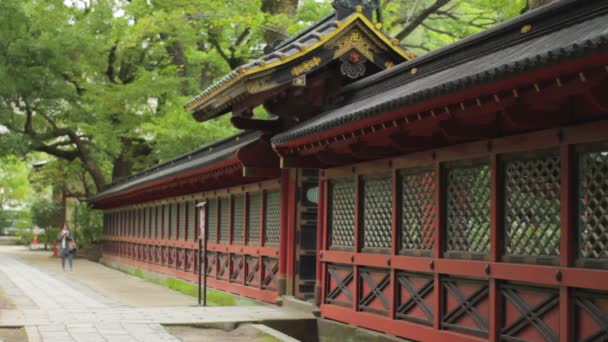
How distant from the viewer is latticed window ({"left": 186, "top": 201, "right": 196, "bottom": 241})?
75.9ft

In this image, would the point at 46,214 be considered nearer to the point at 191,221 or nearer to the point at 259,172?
the point at 191,221

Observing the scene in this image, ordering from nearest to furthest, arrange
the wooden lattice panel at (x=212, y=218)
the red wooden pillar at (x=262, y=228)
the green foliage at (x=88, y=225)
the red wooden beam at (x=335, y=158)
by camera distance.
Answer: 1. the red wooden beam at (x=335, y=158)
2. the red wooden pillar at (x=262, y=228)
3. the wooden lattice panel at (x=212, y=218)
4. the green foliage at (x=88, y=225)

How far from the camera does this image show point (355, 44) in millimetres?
14664

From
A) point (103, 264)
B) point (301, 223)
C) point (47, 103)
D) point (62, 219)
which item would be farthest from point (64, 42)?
point (301, 223)

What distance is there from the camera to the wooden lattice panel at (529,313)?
8.33 metres

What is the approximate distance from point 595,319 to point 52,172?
43.0 m

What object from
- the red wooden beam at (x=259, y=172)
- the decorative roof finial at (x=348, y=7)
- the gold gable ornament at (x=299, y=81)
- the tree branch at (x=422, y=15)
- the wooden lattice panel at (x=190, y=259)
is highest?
the tree branch at (x=422, y=15)

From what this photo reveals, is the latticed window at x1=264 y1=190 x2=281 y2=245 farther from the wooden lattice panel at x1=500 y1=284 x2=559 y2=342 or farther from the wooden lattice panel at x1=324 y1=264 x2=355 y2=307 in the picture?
the wooden lattice panel at x1=500 y1=284 x2=559 y2=342

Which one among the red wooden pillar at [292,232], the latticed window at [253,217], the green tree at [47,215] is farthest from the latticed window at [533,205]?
the green tree at [47,215]

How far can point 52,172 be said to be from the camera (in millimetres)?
47219

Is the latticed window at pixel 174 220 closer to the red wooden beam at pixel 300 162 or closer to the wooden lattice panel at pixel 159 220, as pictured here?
the wooden lattice panel at pixel 159 220

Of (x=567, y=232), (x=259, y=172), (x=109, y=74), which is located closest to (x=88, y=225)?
A: (x=109, y=74)

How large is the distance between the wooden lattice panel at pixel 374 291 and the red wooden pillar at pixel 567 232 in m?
3.76

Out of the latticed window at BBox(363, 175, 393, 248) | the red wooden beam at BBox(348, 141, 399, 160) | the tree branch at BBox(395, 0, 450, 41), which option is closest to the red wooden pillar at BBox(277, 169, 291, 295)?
the latticed window at BBox(363, 175, 393, 248)
